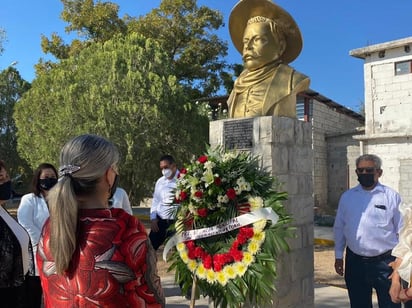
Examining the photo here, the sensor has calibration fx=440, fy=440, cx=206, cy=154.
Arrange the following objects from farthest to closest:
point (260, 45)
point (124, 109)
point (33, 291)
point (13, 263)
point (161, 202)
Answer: point (124, 109) < point (161, 202) < point (260, 45) < point (33, 291) < point (13, 263)

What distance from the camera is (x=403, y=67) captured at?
1476 centimetres

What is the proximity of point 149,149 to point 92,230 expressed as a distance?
9482 mm

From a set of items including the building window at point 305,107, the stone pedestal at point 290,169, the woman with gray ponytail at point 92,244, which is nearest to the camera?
the woman with gray ponytail at point 92,244

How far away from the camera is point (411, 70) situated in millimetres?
14523

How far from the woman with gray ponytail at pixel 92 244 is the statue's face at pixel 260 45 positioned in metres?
3.15

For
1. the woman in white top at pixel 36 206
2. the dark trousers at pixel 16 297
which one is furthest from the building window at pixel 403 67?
the dark trousers at pixel 16 297

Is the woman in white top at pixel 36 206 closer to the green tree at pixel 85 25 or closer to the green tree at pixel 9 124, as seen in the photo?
the green tree at pixel 85 25

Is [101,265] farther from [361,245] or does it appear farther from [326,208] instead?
[326,208]

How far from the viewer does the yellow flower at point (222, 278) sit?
3529 millimetres

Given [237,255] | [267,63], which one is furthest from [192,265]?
[267,63]

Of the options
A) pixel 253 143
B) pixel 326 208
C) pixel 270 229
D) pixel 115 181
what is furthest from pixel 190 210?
pixel 326 208

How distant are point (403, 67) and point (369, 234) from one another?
41.7ft

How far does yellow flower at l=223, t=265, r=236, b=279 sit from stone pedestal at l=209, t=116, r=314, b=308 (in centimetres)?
77

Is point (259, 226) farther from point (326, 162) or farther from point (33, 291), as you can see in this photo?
point (326, 162)
